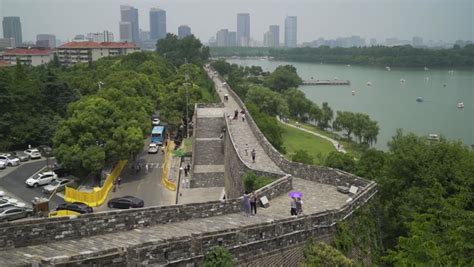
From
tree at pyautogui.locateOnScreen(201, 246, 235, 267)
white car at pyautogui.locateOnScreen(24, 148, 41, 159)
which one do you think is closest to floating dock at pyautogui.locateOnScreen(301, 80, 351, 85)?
white car at pyautogui.locateOnScreen(24, 148, 41, 159)

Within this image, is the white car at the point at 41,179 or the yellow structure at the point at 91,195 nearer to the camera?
the yellow structure at the point at 91,195

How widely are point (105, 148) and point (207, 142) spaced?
6.34 m

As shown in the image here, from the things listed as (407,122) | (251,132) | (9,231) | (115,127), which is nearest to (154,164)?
(115,127)

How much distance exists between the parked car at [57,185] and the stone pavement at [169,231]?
54.3 feet

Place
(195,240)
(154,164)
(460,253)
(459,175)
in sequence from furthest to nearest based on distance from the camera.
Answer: (154,164) → (459,175) → (460,253) → (195,240)

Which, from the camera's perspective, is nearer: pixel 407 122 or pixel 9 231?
pixel 9 231

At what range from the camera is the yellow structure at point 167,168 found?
2777 centimetres

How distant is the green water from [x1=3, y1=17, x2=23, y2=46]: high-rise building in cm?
13731

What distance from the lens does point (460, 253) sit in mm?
11867

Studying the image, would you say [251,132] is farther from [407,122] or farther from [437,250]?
[407,122]

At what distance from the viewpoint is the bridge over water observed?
909 cm

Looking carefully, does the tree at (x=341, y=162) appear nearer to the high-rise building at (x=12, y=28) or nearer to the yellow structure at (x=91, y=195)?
the yellow structure at (x=91, y=195)

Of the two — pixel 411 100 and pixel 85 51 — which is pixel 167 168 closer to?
pixel 411 100

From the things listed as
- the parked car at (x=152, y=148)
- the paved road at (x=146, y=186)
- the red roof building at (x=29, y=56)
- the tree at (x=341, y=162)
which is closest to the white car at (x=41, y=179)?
the paved road at (x=146, y=186)
